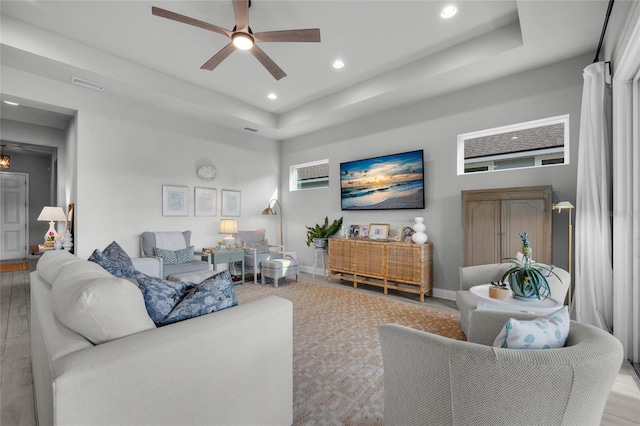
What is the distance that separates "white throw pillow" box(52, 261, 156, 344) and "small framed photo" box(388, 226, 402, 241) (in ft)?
13.0

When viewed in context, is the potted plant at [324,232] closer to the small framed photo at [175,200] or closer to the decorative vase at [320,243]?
the decorative vase at [320,243]

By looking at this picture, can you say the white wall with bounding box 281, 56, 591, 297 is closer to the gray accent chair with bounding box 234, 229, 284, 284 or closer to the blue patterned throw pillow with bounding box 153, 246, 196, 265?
the gray accent chair with bounding box 234, 229, 284, 284

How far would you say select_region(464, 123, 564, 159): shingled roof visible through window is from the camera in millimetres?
3583

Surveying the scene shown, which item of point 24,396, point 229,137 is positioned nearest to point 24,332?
point 24,396

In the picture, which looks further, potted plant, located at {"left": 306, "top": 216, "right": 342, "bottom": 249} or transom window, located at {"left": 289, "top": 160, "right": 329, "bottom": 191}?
transom window, located at {"left": 289, "top": 160, "right": 329, "bottom": 191}

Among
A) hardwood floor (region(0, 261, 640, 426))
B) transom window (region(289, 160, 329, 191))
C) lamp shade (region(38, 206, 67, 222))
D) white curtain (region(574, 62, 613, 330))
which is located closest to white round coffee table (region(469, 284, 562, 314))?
hardwood floor (region(0, 261, 640, 426))

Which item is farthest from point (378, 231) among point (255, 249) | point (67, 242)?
point (67, 242)

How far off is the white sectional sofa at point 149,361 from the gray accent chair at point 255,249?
12.3ft

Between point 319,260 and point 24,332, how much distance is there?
4.37 metres

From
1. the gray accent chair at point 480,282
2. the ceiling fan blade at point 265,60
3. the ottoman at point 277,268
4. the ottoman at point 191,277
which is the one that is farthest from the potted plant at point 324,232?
the ceiling fan blade at point 265,60

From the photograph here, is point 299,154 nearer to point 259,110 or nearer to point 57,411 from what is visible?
point 259,110

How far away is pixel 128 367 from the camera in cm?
99

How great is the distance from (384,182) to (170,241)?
369 centimetres

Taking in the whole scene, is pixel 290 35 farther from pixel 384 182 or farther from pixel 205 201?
pixel 205 201
